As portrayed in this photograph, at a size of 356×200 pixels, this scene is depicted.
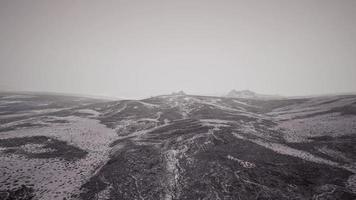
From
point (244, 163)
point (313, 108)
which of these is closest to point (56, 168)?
point (244, 163)

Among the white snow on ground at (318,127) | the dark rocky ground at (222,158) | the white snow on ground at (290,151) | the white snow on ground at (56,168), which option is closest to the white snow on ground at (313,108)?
the dark rocky ground at (222,158)

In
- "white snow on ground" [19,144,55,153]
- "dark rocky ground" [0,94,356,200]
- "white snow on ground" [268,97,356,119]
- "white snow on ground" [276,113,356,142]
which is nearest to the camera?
"dark rocky ground" [0,94,356,200]

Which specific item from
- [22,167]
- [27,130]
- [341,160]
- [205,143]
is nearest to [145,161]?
[205,143]

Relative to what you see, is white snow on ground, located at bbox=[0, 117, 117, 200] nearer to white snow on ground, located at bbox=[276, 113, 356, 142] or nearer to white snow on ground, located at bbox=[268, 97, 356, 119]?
Result: white snow on ground, located at bbox=[276, 113, 356, 142]

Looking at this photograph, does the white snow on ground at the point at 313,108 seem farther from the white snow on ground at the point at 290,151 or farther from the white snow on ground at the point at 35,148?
the white snow on ground at the point at 35,148

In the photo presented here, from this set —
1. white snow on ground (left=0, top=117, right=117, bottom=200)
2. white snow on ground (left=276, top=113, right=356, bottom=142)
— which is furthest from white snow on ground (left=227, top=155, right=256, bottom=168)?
white snow on ground (left=0, top=117, right=117, bottom=200)

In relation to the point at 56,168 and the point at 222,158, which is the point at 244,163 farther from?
the point at 56,168

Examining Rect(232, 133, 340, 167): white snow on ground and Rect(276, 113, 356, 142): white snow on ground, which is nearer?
Rect(232, 133, 340, 167): white snow on ground

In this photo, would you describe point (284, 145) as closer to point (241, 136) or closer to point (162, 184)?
point (241, 136)

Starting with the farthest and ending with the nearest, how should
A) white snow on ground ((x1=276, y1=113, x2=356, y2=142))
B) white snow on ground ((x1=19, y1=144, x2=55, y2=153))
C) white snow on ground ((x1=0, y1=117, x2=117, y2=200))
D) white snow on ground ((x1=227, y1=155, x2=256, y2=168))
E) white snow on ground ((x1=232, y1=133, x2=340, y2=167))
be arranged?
1. white snow on ground ((x1=276, y1=113, x2=356, y2=142))
2. white snow on ground ((x1=19, y1=144, x2=55, y2=153))
3. white snow on ground ((x1=232, y1=133, x2=340, y2=167))
4. white snow on ground ((x1=227, y1=155, x2=256, y2=168))
5. white snow on ground ((x1=0, y1=117, x2=117, y2=200))
